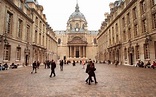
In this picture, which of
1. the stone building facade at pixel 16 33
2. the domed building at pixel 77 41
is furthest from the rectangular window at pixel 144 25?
the domed building at pixel 77 41

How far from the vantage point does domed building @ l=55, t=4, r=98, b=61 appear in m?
74.6

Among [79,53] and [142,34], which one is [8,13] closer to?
[142,34]

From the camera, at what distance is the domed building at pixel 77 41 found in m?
74.6

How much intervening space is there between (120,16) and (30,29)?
69.7ft

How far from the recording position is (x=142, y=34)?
23.3 metres

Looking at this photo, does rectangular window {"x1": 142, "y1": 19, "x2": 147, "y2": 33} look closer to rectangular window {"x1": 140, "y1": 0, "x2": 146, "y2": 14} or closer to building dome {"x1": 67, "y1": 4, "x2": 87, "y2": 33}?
rectangular window {"x1": 140, "y1": 0, "x2": 146, "y2": 14}

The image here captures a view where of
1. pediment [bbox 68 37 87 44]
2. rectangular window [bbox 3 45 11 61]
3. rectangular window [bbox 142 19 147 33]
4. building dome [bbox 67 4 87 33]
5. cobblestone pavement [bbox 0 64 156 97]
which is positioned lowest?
cobblestone pavement [bbox 0 64 156 97]

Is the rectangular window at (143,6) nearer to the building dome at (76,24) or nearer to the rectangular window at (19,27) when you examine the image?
the rectangular window at (19,27)

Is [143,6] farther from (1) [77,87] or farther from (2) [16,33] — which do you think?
(2) [16,33]

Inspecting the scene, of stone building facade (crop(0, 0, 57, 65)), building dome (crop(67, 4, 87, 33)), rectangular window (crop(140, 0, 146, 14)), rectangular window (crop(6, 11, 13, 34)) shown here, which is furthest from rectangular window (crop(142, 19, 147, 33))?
building dome (crop(67, 4, 87, 33))

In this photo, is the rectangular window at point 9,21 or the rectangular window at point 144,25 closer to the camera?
the rectangular window at point 9,21

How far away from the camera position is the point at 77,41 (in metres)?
74.8

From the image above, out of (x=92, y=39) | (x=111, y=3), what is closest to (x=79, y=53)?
(x=92, y=39)

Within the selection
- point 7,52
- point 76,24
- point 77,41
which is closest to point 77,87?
point 7,52
